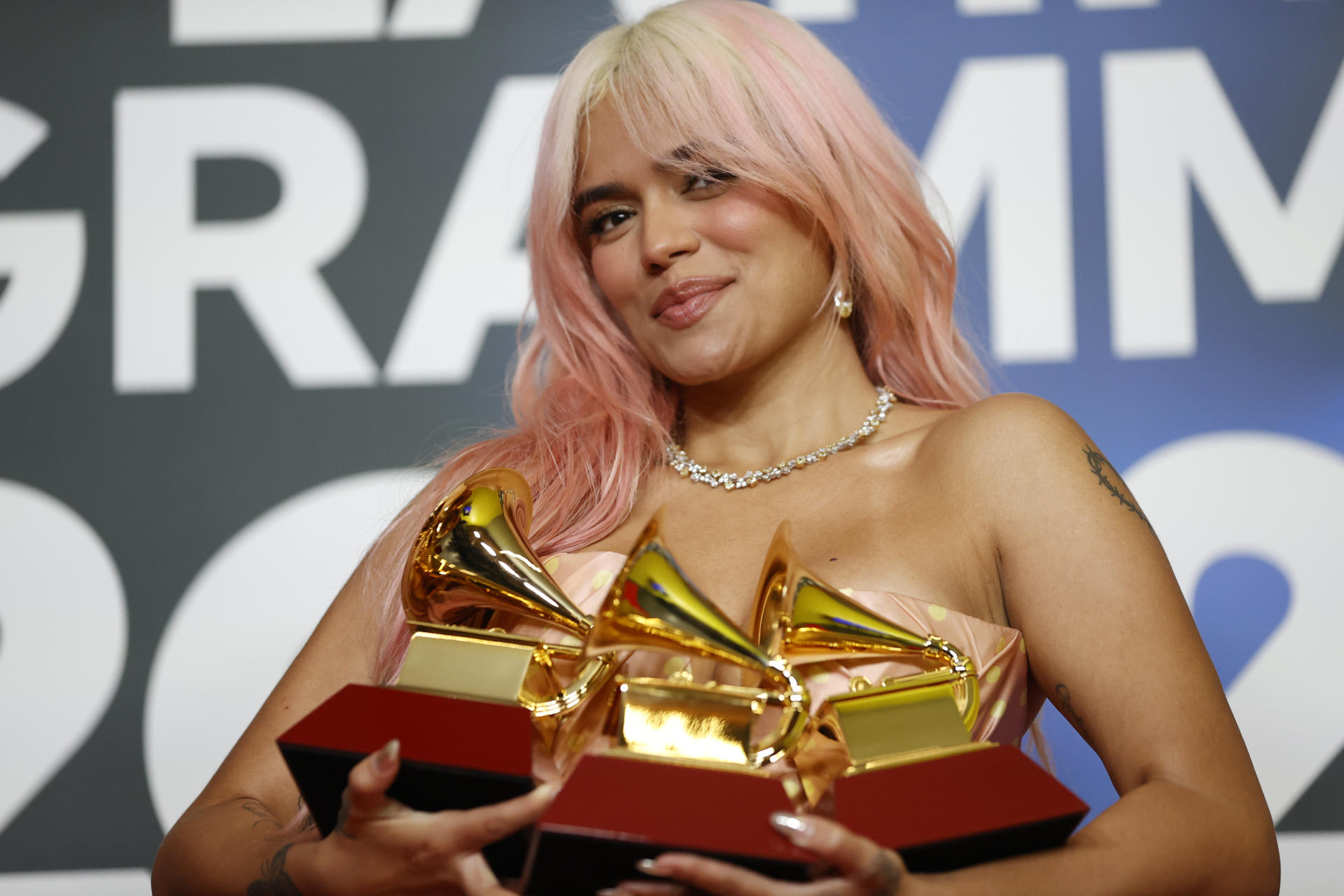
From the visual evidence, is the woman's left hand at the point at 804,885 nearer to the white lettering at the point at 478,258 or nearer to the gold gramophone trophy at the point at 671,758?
the gold gramophone trophy at the point at 671,758

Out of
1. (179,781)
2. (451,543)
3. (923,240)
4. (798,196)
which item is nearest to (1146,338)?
(923,240)

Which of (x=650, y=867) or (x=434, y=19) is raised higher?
(x=434, y=19)

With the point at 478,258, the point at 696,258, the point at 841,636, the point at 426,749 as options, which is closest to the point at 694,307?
the point at 696,258

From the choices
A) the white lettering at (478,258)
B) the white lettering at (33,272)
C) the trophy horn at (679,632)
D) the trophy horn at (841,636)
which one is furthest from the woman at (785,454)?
the white lettering at (33,272)

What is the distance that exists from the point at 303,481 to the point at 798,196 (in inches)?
49.2

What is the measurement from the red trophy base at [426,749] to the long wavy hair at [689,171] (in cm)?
48

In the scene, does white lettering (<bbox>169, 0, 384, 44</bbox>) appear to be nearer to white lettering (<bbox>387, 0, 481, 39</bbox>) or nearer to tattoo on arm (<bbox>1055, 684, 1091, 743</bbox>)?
white lettering (<bbox>387, 0, 481, 39</bbox>)

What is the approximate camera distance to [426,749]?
98 centimetres

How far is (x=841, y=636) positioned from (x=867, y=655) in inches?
1.6

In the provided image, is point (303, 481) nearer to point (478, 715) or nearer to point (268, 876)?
point (268, 876)

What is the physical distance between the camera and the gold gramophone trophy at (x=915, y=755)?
96cm

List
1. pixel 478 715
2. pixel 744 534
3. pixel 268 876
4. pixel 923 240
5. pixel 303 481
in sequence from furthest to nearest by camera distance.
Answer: pixel 303 481, pixel 923 240, pixel 744 534, pixel 268 876, pixel 478 715

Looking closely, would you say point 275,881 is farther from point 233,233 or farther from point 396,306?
point 233,233

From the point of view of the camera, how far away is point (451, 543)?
4.18 feet
